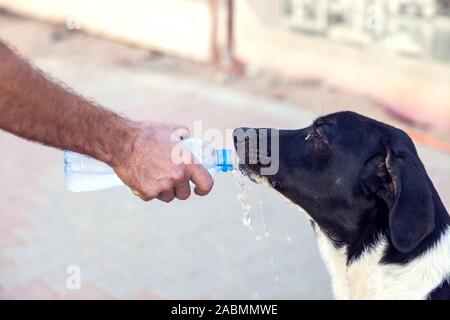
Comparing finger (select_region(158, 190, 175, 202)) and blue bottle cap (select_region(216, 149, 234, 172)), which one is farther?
blue bottle cap (select_region(216, 149, 234, 172))

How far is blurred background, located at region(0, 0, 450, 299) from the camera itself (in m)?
5.30

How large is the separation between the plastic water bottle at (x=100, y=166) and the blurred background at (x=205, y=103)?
1577mm

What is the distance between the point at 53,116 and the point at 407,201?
1252mm

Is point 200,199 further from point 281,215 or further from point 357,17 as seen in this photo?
point 357,17

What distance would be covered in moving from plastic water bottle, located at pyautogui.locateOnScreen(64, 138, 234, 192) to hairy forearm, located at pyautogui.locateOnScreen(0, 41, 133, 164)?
207mm

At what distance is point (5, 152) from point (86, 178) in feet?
12.7

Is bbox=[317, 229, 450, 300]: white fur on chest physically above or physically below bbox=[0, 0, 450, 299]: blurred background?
above

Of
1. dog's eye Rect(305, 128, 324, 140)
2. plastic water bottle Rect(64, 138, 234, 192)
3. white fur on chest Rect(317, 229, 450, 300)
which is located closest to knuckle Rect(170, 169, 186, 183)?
plastic water bottle Rect(64, 138, 234, 192)

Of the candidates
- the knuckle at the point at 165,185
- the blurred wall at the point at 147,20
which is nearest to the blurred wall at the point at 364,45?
the blurred wall at the point at 147,20

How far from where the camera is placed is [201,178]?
3156 mm

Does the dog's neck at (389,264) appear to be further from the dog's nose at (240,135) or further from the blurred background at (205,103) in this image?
the blurred background at (205,103)

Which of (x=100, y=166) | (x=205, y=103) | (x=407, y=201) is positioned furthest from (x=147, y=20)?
(x=407, y=201)

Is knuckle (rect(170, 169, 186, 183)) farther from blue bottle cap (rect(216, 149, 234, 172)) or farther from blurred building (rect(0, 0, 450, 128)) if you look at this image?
blurred building (rect(0, 0, 450, 128))

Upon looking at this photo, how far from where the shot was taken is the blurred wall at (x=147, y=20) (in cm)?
900
